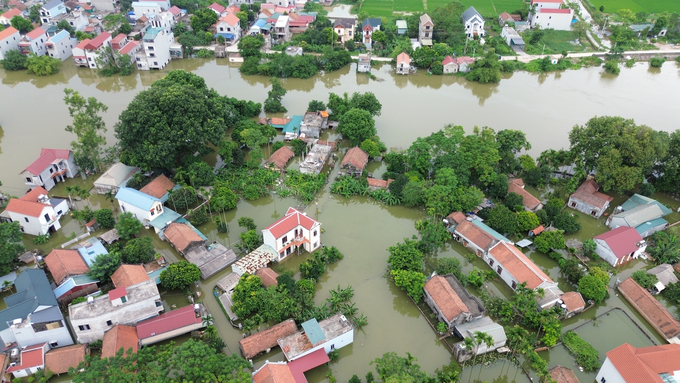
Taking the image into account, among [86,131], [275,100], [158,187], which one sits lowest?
[158,187]

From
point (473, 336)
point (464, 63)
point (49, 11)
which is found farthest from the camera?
point (49, 11)

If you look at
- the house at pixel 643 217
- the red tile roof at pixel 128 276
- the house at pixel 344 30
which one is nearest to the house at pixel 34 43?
the house at pixel 344 30

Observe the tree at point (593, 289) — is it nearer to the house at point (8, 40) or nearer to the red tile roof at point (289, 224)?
the red tile roof at point (289, 224)

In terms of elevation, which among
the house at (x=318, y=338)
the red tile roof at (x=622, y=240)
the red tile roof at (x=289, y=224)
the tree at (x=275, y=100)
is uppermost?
the tree at (x=275, y=100)

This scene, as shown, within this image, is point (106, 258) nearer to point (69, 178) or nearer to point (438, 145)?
point (69, 178)

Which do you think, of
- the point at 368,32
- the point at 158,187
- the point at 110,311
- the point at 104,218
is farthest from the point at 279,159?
the point at 368,32

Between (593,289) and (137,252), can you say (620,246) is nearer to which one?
(593,289)
